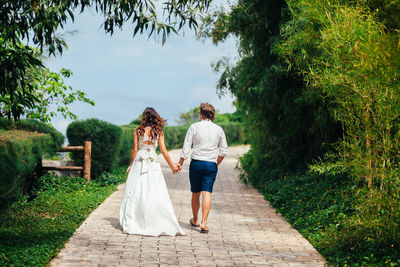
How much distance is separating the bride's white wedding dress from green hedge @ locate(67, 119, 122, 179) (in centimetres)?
665

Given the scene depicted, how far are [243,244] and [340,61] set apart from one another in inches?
116

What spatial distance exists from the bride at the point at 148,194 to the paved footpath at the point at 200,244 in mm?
181

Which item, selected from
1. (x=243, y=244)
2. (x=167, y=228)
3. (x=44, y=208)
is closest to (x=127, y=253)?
(x=167, y=228)

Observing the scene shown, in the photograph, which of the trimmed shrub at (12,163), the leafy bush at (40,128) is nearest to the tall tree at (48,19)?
the trimmed shrub at (12,163)

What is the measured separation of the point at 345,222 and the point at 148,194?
2896 mm

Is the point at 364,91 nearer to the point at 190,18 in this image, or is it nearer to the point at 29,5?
the point at 190,18

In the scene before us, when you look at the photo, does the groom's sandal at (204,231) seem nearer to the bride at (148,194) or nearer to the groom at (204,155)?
the groom at (204,155)

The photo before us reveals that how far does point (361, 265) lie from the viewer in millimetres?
5445

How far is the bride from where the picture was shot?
6.78 meters

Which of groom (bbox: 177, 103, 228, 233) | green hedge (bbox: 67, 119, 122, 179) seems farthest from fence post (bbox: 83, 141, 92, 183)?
groom (bbox: 177, 103, 228, 233)

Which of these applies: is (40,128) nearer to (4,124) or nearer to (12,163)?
(4,124)

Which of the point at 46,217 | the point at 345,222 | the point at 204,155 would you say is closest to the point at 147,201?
the point at 204,155

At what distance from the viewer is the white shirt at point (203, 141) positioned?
22.6 feet

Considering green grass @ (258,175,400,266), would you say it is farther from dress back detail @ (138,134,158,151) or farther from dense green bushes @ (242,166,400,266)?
dress back detail @ (138,134,158,151)
